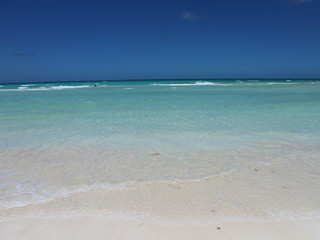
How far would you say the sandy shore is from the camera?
Result: 86.7 inches

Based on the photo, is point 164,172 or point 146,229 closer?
point 146,229

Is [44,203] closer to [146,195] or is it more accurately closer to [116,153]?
[146,195]

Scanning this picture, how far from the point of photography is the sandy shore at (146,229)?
7.23 ft

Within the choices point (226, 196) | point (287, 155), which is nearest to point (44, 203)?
point (226, 196)

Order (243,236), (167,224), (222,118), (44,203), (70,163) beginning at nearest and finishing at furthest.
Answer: (243,236) < (167,224) < (44,203) < (70,163) < (222,118)

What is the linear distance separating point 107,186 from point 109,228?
0.95 meters

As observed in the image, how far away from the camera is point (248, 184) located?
322cm

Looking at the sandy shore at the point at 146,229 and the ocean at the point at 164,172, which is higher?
the ocean at the point at 164,172

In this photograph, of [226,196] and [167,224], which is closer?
[167,224]

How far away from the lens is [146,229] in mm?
2307

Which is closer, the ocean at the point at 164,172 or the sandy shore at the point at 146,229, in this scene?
the sandy shore at the point at 146,229

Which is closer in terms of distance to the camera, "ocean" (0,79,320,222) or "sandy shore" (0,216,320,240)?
"sandy shore" (0,216,320,240)

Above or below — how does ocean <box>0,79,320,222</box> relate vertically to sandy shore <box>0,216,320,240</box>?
above

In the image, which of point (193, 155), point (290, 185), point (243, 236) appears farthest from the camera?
point (193, 155)
